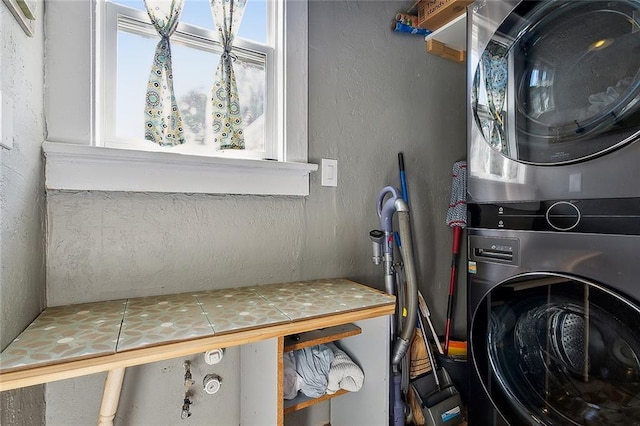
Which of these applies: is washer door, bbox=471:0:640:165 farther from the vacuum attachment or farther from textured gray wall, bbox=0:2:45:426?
textured gray wall, bbox=0:2:45:426

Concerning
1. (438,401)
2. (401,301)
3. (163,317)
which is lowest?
(438,401)

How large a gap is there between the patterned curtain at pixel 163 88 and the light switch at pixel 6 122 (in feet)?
1.29

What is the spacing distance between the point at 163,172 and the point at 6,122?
43cm

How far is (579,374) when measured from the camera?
82 cm

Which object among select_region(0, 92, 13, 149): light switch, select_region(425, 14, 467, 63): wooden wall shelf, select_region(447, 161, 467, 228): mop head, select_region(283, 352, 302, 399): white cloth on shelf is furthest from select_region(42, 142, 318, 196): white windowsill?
select_region(425, 14, 467, 63): wooden wall shelf

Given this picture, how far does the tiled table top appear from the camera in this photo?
0.64m

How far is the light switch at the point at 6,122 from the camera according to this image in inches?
23.2

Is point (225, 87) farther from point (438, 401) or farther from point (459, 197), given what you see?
point (438, 401)

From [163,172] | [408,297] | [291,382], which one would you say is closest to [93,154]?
[163,172]

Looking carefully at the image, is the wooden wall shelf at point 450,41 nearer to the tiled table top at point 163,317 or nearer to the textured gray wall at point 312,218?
the textured gray wall at point 312,218

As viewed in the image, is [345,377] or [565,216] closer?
[565,216]

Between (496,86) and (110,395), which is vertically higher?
(496,86)

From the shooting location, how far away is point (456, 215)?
153 centimetres

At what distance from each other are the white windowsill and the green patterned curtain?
112 mm
